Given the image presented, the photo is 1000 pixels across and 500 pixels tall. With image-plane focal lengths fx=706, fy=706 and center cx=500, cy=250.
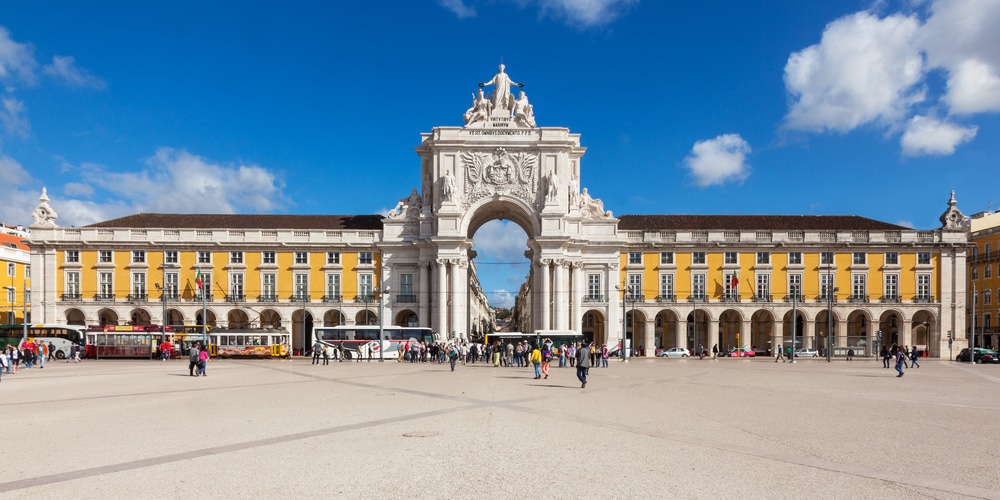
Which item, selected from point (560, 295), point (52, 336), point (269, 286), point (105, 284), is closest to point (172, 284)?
point (105, 284)

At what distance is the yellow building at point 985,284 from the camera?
234 ft

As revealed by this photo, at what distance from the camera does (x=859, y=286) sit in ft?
220

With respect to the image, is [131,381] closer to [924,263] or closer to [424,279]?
[424,279]

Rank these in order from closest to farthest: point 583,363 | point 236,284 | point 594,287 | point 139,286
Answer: point 583,363, point 594,287, point 139,286, point 236,284

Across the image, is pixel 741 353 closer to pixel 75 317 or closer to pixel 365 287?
pixel 365 287

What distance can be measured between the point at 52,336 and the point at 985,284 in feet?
288

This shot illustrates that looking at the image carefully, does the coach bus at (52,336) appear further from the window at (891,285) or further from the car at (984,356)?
the window at (891,285)

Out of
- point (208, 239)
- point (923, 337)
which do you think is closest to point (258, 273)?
point (208, 239)

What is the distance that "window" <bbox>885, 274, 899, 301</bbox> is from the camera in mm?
66875

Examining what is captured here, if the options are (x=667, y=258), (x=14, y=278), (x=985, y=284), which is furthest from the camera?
(x=14, y=278)

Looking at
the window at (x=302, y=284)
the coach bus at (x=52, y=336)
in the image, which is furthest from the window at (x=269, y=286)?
the coach bus at (x=52, y=336)

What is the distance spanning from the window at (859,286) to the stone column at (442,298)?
3830 centimetres

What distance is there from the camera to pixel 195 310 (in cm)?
6594

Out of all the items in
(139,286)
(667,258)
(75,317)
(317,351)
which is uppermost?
(667,258)
